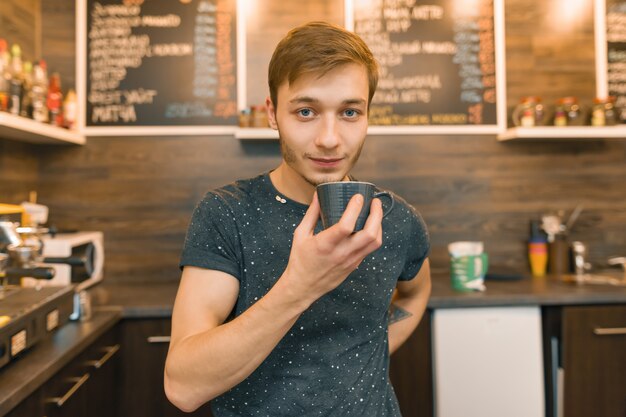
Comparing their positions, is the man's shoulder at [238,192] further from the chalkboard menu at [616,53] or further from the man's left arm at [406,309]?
the chalkboard menu at [616,53]

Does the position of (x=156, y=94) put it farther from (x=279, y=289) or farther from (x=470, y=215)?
(x=279, y=289)

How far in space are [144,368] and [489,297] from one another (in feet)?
4.43

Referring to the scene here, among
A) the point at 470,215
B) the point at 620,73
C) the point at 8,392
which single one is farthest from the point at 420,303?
the point at 620,73

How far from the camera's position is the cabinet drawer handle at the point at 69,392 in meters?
1.39

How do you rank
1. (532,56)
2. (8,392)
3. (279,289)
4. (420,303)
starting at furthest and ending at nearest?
(532,56), (420,303), (8,392), (279,289)

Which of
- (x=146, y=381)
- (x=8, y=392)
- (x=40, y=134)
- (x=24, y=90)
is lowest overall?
(x=146, y=381)

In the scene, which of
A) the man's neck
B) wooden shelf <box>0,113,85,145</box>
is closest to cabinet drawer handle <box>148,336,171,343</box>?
wooden shelf <box>0,113,85,145</box>

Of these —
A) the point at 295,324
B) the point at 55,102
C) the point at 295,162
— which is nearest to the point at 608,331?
the point at 295,324

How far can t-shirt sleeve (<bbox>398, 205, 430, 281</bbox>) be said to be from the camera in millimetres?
1272

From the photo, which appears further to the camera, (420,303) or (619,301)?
(619,301)

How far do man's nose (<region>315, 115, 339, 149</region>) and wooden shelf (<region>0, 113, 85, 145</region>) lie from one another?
1.29m

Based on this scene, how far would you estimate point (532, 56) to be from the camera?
271 centimetres

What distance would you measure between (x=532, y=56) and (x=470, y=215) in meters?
0.88

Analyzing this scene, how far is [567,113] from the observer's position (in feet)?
8.48
